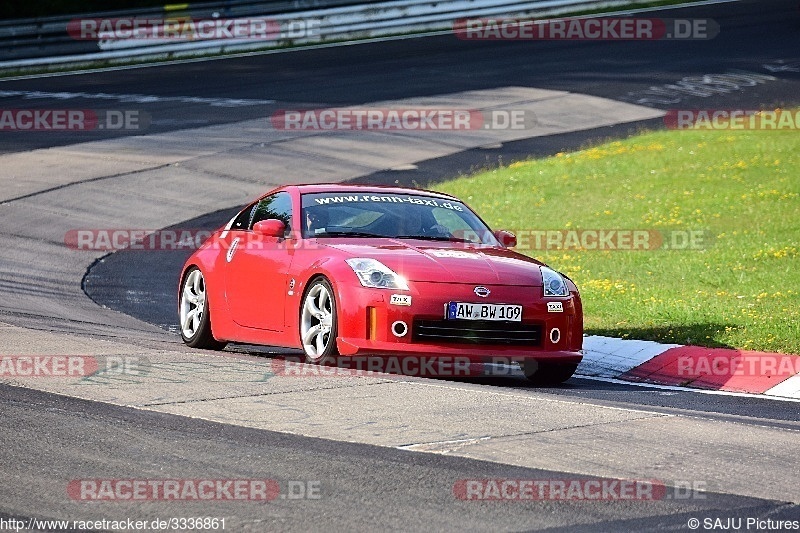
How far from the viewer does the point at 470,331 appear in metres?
9.56

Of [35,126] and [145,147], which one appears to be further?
[35,126]

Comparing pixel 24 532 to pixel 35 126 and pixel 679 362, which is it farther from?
pixel 35 126

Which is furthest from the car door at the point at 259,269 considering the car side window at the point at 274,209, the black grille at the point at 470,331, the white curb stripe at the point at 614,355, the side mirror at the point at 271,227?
the white curb stripe at the point at 614,355

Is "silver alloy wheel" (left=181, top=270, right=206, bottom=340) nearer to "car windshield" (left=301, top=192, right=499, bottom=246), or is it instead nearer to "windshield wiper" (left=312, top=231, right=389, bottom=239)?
"car windshield" (left=301, top=192, right=499, bottom=246)

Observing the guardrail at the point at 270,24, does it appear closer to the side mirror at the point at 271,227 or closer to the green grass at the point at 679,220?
the green grass at the point at 679,220

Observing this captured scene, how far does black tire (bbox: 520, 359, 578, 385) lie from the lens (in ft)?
32.8

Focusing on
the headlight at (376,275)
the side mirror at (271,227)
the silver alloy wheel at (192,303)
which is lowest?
the silver alloy wheel at (192,303)

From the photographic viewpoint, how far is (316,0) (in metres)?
36.8

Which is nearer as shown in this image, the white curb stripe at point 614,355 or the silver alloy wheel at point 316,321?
the silver alloy wheel at point 316,321

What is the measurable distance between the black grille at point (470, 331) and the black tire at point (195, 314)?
2537 mm

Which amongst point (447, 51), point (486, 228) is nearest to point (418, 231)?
point (486, 228)

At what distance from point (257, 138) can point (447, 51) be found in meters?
10.3

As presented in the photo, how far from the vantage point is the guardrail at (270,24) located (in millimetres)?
32688

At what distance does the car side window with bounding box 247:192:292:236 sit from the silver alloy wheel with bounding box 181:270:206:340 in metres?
0.68
